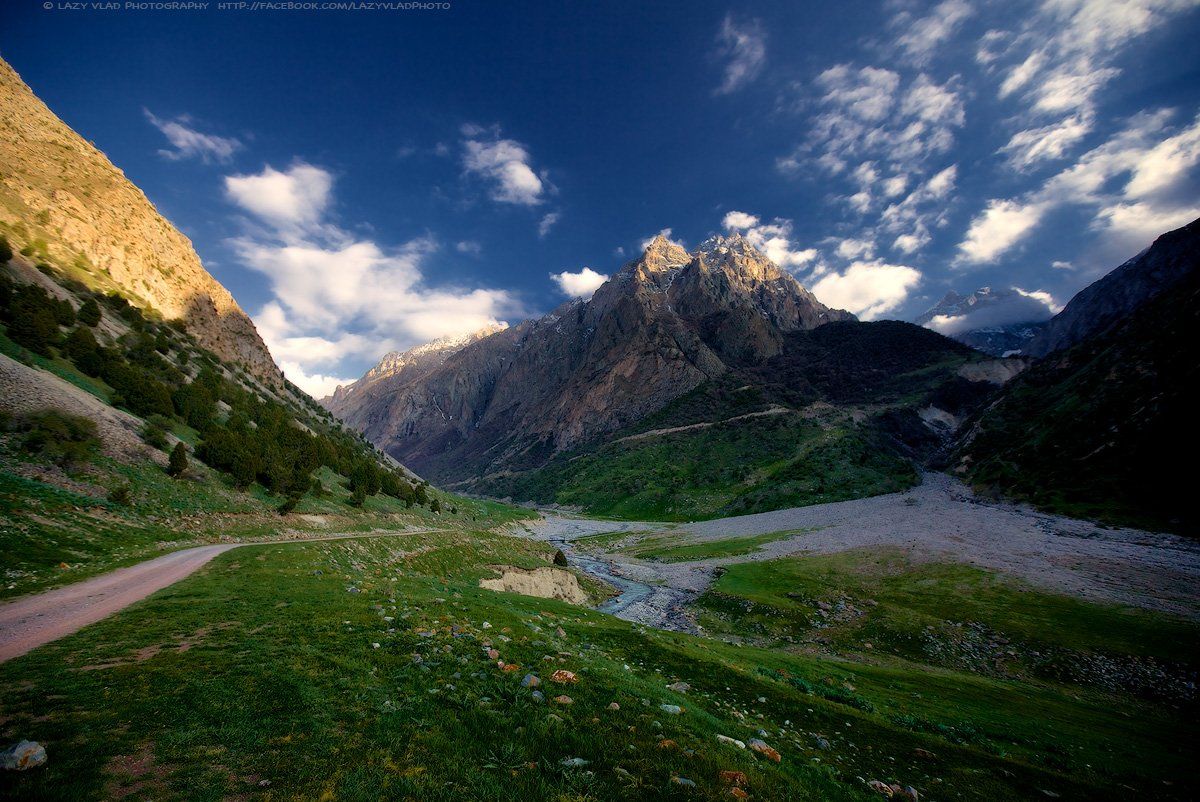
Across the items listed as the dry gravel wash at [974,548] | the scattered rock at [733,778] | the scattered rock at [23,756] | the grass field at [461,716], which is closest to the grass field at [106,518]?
the grass field at [461,716]

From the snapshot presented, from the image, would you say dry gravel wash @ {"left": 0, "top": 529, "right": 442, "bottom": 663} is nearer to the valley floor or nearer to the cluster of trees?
the valley floor

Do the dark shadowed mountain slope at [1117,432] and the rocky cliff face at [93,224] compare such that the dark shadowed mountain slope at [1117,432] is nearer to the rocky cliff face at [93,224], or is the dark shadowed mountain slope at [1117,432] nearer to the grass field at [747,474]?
the grass field at [747,474]

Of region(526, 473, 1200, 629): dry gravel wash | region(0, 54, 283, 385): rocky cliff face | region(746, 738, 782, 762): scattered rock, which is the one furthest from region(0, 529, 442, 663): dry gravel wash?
region(0, 54, 283, 385): rocky cliff face

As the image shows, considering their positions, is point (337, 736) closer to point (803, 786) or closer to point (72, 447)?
point (803, 786)

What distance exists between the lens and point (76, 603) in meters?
14.7

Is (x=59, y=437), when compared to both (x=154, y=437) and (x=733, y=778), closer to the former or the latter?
(x=154, y=437)

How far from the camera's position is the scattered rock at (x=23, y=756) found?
539 cm

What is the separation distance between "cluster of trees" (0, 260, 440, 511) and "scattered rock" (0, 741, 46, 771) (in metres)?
33.5

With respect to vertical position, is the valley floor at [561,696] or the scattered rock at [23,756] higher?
the scattered rock at [23,756]

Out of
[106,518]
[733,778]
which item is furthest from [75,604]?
[733,778]

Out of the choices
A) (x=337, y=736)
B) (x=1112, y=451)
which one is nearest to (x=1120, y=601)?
(x=337, y=736)

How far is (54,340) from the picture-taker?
37.5 meters

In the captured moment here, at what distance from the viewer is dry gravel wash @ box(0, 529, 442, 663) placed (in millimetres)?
11664

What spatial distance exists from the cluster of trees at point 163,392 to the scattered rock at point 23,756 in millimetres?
33547
